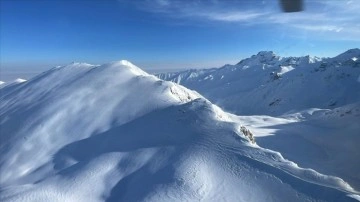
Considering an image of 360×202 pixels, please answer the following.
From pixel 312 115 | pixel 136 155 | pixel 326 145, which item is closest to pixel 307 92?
pixel 312 115

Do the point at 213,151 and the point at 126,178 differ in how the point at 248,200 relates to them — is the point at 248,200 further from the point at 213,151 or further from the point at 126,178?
the point at 126,178

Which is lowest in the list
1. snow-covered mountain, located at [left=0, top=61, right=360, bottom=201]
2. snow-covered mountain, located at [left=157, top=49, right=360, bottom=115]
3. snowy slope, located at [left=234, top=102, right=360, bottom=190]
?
snow-covered mountain, located at [left=157, top=49, right=360, bottom=115]

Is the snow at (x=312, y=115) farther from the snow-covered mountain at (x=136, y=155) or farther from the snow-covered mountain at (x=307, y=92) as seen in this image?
the snow-covered mountain at (x=136, y=155)

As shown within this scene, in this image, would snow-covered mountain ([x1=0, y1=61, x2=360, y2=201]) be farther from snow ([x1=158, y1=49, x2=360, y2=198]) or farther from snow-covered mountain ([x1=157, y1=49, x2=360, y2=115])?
snow-covered mountain ([x1=157, y1=49, x2=360, y2=115])

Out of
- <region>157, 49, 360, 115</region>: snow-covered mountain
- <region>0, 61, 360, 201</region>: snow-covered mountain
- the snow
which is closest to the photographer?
<region>0, 61, 360, 201</region>: snow-covered mountain

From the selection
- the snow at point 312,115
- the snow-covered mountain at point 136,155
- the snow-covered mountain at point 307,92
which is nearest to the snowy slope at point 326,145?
the snow at point 312,115

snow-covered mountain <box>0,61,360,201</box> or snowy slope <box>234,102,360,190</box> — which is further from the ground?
snow-covered mountain <box>0,61,360,201</box>

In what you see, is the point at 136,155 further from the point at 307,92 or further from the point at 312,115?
the point at 307,92

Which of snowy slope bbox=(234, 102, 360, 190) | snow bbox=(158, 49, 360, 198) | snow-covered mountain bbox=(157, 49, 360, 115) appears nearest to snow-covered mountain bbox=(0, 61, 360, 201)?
snowy slope bbox=(234, 102, 360, 190)

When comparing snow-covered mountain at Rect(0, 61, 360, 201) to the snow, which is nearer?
snow-covered mountain at Rect(0, 61, 360, 201)

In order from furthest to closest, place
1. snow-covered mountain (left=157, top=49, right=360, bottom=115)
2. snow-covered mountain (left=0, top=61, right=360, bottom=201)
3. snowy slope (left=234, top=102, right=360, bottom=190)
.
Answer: snow-covered mountain (left=157, top=49, right=360, bottom=115) → snowy slope (left=234, top=102, right=360, bottom=190) → snow-covered mountain (left=0, top=61, right=360, bottom=201)
